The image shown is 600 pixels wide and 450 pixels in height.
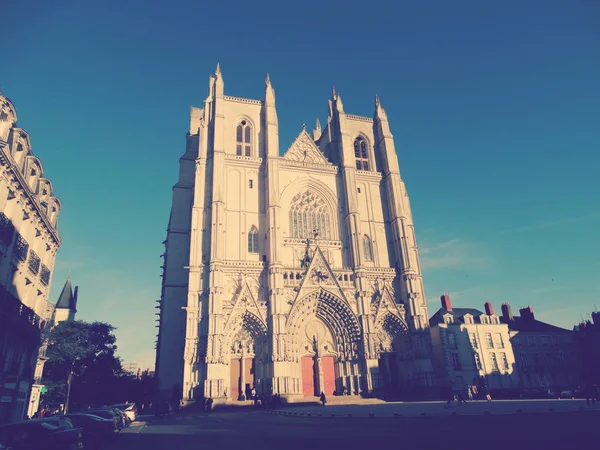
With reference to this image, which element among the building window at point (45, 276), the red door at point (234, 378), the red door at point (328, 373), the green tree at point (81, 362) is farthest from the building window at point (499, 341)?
the building window at point (45, 276)

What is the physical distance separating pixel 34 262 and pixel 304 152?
84.0 ft

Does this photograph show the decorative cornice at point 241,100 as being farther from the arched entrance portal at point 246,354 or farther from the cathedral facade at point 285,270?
the arched entrance portal at point 246,354

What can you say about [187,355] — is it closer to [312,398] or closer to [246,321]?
[246,321]

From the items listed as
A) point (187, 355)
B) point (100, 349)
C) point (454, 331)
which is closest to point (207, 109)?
point (187, 355)

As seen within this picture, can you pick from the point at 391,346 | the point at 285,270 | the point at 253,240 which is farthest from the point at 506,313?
the point at 253,240

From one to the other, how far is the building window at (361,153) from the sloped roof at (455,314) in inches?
739

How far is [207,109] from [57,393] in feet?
97.9

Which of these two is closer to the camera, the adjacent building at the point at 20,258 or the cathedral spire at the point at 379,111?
the adjacent building at the point at 20,258

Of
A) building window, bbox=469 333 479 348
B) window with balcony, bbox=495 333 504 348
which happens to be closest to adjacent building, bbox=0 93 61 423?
building window, bbox=469 333 479 348

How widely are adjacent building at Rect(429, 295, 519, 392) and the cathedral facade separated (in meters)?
10.1

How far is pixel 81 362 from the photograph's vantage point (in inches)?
1425

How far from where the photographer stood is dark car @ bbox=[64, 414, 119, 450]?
42.1ft

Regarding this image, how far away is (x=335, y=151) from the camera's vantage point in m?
42.2

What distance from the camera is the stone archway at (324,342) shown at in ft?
103
